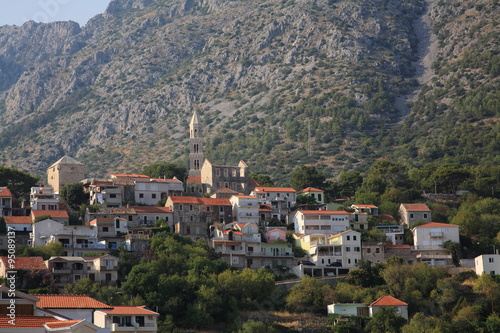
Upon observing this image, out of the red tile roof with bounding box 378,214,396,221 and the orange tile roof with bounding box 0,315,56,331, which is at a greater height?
the red tile roof with bounding box 378,214,396,221

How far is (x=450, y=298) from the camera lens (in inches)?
3693

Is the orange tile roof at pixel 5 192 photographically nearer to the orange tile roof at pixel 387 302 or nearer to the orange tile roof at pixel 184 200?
the orange tile roof at pixel 184 200

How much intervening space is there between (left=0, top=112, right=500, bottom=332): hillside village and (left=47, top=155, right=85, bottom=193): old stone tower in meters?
0.13

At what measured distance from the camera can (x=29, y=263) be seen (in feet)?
284

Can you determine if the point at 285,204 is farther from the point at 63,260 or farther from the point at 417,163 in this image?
the point at 417,163

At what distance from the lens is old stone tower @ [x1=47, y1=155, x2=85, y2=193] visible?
405ft

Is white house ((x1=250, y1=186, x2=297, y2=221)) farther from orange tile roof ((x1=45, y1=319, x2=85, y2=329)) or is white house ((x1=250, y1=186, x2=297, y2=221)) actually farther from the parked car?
orange tile roof ((x1=45, y1=319, x2=85, y2=329))

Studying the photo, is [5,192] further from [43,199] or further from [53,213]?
[53,213]

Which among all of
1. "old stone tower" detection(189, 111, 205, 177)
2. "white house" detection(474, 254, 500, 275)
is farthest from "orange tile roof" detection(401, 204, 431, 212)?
"old stone tower" detection(189, 111, 205, 177)

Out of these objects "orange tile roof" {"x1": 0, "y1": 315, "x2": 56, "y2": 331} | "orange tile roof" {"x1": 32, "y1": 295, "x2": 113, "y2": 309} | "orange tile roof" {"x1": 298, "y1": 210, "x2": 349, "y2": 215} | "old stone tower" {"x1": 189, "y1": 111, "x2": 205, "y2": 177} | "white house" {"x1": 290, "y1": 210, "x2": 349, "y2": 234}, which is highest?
"old stone tower" {"x1": 189, "y1": 111, "x2": 205, "y2": 177}

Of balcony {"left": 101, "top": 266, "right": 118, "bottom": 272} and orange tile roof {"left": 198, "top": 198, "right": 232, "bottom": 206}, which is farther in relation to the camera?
orange tile roof {"left": 198, "top": 198, "right": 232, "bottom": 206}

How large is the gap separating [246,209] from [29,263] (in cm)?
3268

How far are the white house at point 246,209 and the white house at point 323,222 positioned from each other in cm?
550

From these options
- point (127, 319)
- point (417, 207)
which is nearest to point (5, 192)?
point (127, 319)
